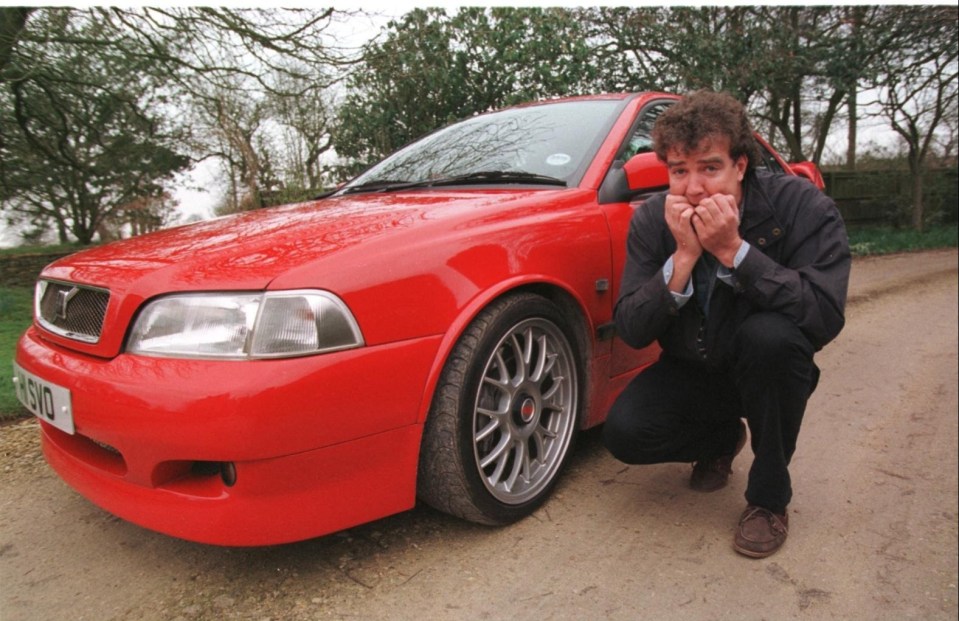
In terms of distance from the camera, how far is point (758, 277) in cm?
186

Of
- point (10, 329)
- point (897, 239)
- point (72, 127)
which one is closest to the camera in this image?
point (10, 329)

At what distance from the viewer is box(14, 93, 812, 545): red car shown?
1581 millimetres

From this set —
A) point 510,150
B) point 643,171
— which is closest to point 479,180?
point 510,150

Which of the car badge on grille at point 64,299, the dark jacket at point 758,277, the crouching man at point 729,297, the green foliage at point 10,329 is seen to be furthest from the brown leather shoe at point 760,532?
the green foliage at point 10,329

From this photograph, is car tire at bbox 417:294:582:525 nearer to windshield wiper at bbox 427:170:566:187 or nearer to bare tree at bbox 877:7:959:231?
windshield wiper at bbox 427:170:566:187

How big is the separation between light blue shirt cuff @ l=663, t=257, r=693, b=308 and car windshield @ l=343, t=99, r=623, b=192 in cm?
64

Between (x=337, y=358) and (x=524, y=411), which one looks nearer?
(x=337, y=358)

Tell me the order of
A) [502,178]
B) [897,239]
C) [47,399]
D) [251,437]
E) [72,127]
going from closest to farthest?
1. [251,437]
2. [47,399]
3. [502,178]
4. [72,127]
5. [897,239]

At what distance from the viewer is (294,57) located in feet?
17.2

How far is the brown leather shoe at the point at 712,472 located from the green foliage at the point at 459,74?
5.26 meters

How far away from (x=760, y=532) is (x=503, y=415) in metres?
0.87

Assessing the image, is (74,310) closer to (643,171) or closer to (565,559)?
(565,559)

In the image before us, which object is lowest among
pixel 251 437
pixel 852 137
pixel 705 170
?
pixel 251 437

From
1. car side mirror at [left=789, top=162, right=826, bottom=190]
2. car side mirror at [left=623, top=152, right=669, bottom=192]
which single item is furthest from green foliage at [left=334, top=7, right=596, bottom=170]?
car side mirror at [left=623, top=152, right=669, bottom=192]
